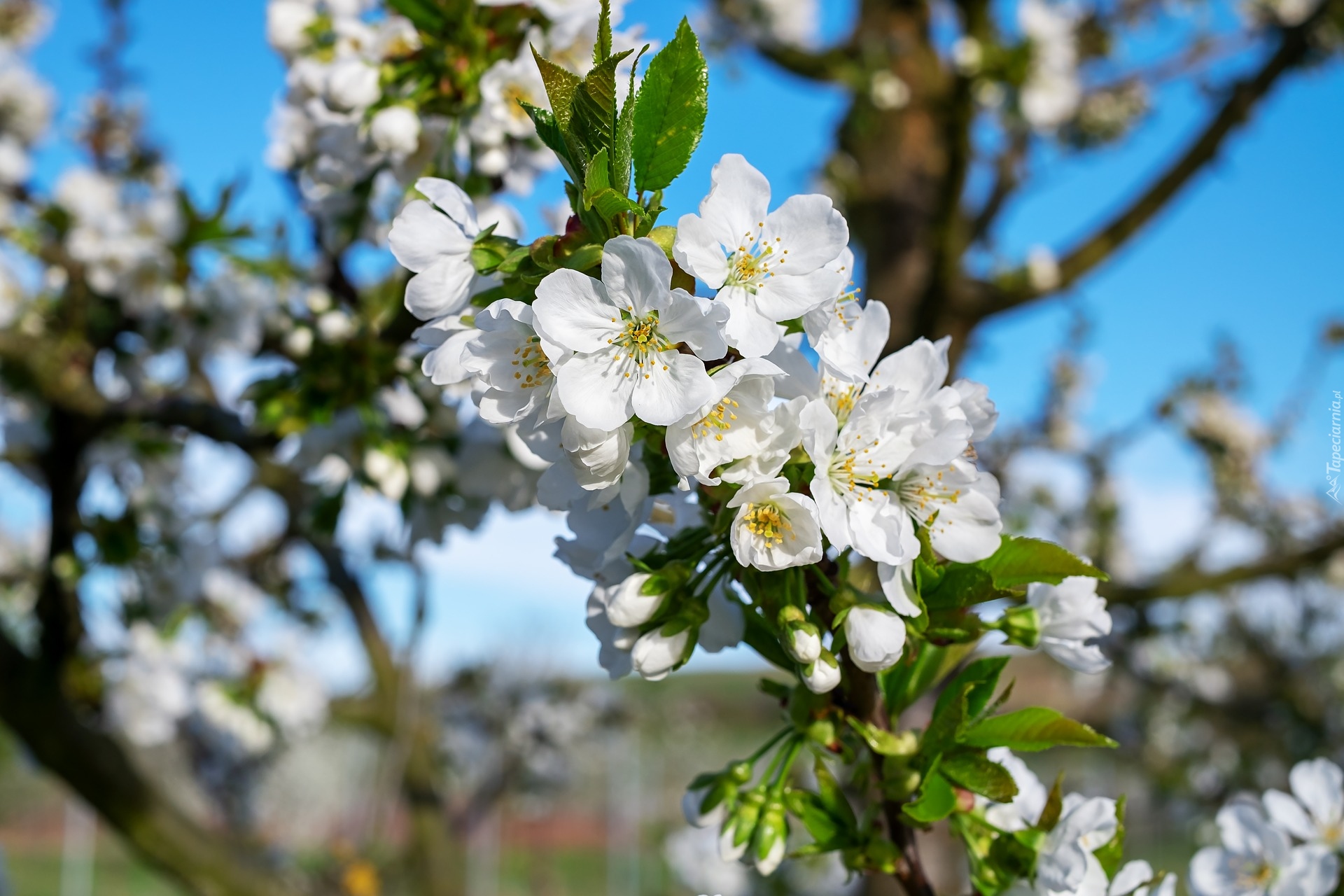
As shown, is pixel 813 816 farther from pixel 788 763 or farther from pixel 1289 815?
pixel 1289 815

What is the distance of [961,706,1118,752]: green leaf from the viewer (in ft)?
2.61

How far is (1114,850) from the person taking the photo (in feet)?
2.81

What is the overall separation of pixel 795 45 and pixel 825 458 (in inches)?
166

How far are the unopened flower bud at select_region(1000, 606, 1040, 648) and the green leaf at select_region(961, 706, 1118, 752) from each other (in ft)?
0.23

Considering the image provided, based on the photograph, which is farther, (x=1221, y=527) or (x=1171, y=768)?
(x=1171, y=768)

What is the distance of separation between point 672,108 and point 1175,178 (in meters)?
2.86

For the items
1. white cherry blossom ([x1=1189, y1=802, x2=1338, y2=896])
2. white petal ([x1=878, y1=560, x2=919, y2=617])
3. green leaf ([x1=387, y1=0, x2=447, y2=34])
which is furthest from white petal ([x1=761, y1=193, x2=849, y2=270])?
white cherry blossom ([x1=1189, y1=802, x2=1338, y2=896])

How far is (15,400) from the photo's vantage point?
2.29 m

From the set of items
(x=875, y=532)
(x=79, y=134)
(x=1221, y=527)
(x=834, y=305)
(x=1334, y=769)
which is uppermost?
(x=79, y=134)

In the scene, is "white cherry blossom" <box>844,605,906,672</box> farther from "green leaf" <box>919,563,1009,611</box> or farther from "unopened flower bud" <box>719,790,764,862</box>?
"unopened flower bud" <box>719,790,764,862</box>

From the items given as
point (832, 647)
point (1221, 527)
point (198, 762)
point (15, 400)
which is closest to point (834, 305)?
point (832, 647)

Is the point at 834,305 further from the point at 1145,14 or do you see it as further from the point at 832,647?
the point at 1145,14

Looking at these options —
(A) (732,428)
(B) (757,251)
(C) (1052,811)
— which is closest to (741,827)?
(C) (1052,811)

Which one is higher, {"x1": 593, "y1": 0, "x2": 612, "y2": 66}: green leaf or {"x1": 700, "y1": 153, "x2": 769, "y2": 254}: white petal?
{"x1": 593, "y1": 0, "x2": 612, "y2": 66}: green leaf
